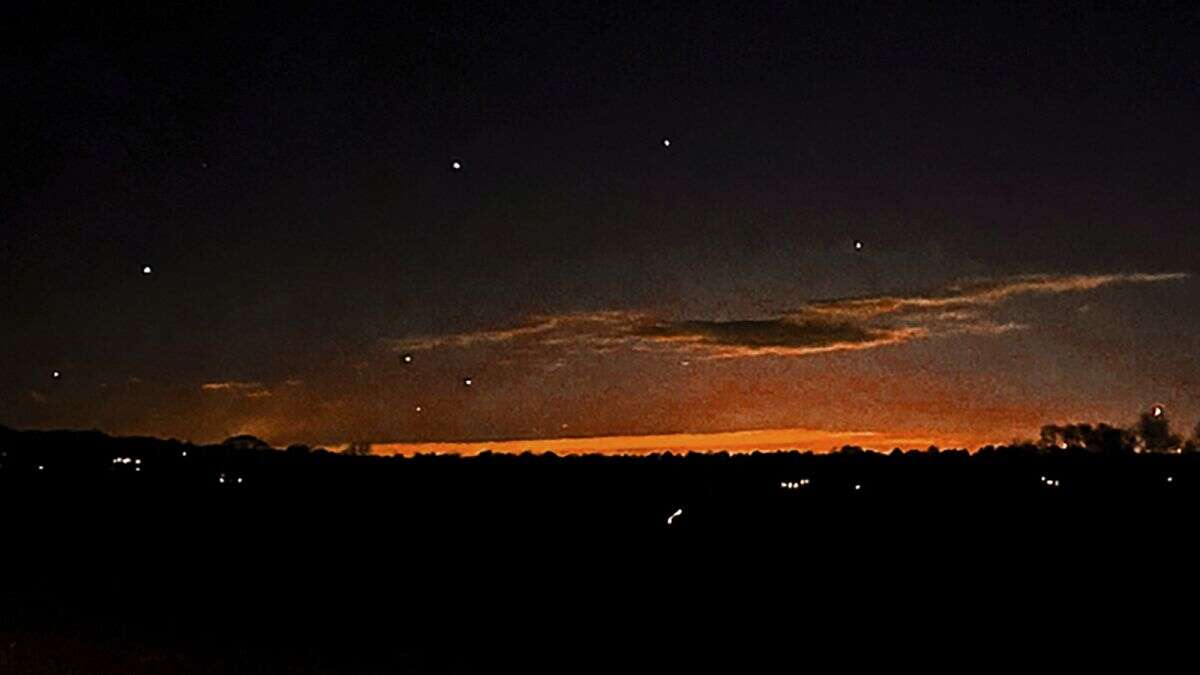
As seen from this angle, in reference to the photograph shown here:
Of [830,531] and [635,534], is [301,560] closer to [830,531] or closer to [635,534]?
[635,534]

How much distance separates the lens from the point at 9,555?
23.1 m

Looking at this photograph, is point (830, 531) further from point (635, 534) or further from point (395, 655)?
point (395, 655)

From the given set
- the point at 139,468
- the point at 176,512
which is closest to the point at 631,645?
the point at 176,512

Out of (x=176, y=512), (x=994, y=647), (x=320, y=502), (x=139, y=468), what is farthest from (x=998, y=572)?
(x=139, y=468)

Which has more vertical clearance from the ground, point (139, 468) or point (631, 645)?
point (139, 468)

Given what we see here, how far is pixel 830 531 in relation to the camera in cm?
1869

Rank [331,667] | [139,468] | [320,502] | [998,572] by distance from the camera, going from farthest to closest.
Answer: [139,468] → [320,502] → [998,572] → [331,667]

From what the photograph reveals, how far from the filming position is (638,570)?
19047 mm

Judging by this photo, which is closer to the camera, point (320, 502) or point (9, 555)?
point (9, 555)

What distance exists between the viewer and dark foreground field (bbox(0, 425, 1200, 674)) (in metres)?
14.3

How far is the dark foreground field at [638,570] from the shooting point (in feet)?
46.9

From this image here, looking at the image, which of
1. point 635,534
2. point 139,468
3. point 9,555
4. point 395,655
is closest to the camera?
point 395,655

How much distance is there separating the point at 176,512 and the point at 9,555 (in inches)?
170

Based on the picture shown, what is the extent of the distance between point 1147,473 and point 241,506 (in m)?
14.7
